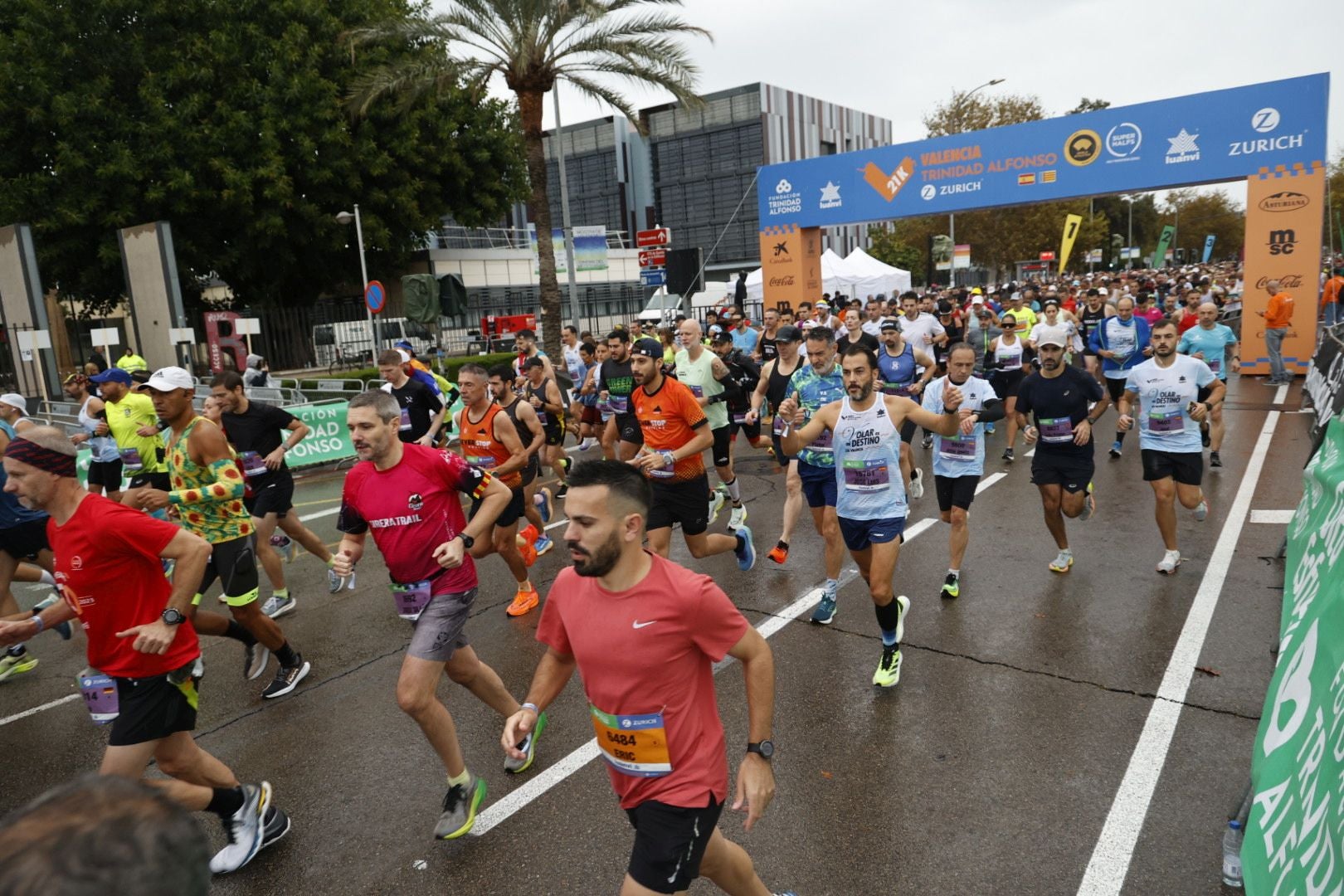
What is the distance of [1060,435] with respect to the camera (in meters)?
7.04

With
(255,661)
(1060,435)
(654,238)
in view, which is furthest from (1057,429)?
(654,238)

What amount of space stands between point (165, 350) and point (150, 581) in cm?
1752

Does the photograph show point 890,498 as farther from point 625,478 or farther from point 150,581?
point 150,581

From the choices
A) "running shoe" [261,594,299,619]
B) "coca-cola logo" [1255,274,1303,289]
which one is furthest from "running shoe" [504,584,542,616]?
"coca-cola logo" [1255,274,1303,289]

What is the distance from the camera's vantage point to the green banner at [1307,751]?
240 centimetres

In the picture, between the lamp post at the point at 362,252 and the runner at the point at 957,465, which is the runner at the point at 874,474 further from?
the lamp post at the point at 362,252

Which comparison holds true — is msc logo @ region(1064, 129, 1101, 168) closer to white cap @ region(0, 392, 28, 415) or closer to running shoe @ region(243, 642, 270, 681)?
running shoe @ region(243, 642, 270, 681)

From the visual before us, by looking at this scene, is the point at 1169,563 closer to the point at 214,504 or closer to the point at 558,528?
the point at 558,528

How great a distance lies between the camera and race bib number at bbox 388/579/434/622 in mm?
4172

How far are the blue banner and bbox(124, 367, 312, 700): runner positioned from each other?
18382 millimetres

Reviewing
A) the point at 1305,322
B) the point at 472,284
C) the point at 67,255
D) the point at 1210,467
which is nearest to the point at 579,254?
the point at 472,284

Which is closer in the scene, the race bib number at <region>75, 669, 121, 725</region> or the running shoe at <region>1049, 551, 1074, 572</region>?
the race bib number at <region>75, 669, 121, 725</region>

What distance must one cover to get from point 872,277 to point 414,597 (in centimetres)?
3082

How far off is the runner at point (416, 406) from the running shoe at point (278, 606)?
202 centimetres
